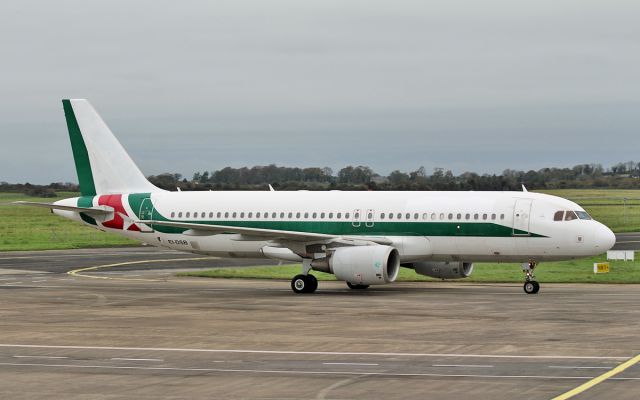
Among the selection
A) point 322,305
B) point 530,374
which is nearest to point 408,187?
point 322,305

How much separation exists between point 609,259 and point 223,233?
24041mm

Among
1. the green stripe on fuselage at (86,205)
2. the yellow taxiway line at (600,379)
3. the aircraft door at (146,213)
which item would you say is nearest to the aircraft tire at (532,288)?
the aircraft door at (146,213)

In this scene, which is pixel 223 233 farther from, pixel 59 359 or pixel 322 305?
pixel 59 359

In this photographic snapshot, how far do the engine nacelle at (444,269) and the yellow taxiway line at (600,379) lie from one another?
69.4 feet

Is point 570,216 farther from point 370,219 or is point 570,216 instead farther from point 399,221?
point 370,219

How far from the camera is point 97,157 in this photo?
51844mm

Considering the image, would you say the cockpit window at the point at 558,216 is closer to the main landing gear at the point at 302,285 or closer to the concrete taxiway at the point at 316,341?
the concrete taxiway at the point at 316,341

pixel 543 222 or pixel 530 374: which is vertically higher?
pixel 543 222

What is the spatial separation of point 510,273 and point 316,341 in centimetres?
2855

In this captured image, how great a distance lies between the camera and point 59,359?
81.0 feet

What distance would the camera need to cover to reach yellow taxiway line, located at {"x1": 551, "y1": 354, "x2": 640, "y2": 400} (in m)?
19.4

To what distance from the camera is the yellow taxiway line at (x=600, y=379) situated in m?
19.4

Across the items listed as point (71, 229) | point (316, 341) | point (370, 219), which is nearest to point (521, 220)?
point (370, 219)

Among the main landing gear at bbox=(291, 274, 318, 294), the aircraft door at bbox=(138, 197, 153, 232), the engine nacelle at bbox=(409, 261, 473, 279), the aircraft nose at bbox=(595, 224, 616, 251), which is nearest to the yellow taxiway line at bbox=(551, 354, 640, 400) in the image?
the aircraft nose at bbox=(595, 224, 616, 251)
